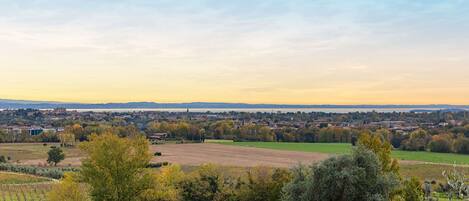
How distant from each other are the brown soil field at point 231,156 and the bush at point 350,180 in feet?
160

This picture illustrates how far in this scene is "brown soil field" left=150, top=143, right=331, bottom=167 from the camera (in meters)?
85.2

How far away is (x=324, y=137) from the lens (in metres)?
134

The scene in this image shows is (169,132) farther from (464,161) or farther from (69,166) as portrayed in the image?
(464,161)

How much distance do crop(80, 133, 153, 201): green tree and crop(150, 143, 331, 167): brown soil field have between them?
44723mm

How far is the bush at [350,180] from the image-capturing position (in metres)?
28.4

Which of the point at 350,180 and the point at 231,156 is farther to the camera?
the point at 231,156

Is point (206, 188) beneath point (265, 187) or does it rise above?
beneath

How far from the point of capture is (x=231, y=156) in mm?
96062

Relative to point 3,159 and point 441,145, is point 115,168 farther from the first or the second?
point 441,145

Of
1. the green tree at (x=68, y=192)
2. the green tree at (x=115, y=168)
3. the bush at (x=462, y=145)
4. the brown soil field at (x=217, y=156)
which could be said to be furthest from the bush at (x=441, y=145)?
the green tree at (x=68, y=192)

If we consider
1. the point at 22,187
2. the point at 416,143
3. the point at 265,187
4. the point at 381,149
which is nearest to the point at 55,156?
the point at 22,187

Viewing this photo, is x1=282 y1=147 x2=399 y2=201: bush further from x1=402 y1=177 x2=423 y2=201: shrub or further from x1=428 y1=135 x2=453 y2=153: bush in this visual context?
x1=428 y1=135 x2=453 y2=153: bush

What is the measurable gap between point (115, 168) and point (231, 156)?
6186cm

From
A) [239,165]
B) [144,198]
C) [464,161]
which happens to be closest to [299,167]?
[144,198]
